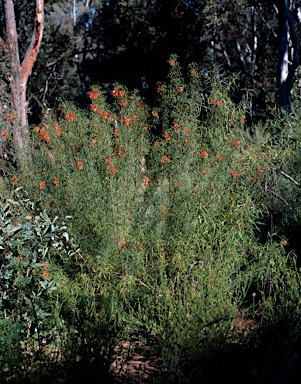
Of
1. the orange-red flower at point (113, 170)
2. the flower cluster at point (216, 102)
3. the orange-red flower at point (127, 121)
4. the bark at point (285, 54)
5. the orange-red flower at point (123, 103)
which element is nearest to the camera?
the orange-red flower at point (113, 170)

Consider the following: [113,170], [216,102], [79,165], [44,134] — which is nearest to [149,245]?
[113,170]

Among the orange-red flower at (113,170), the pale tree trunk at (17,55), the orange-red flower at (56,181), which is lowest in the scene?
the orange-red flower at (56,181)

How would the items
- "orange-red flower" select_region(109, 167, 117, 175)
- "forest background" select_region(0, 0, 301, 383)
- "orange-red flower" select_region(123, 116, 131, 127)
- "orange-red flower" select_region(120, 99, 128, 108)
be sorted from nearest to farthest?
1. "forest background" select_region(0, 0, 301, 383)
2. "orange-red flower" select_region(109, 167, 117, 175)
3. "orange-red flower" select_region(123, 116, 131, 127)
4. "orange-red flower" select_region(120, 99, 128, 108)

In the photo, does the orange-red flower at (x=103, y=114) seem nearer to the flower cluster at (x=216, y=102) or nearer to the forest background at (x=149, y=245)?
the forest background at (x=149, y=245)

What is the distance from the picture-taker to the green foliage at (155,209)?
373cm

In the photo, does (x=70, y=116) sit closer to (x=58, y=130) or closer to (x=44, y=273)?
(x=58, y=130)

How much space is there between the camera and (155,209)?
440 cm

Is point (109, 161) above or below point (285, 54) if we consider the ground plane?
below

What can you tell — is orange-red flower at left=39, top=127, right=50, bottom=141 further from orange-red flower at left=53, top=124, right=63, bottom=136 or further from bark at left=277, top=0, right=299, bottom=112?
bark at left=277, top=0, right=299, bottom=112

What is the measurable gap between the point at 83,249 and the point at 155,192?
743 millimetres

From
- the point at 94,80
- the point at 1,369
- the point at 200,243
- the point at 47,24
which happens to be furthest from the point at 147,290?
the point at 94,80

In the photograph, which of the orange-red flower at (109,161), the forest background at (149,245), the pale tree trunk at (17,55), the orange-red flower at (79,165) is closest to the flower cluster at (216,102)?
the forest background at (149,245)

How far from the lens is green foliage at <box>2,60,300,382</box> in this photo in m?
3.73

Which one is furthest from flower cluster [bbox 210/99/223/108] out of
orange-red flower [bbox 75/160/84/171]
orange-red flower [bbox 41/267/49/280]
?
orange-red flower [bbox 41/267/49/280]
